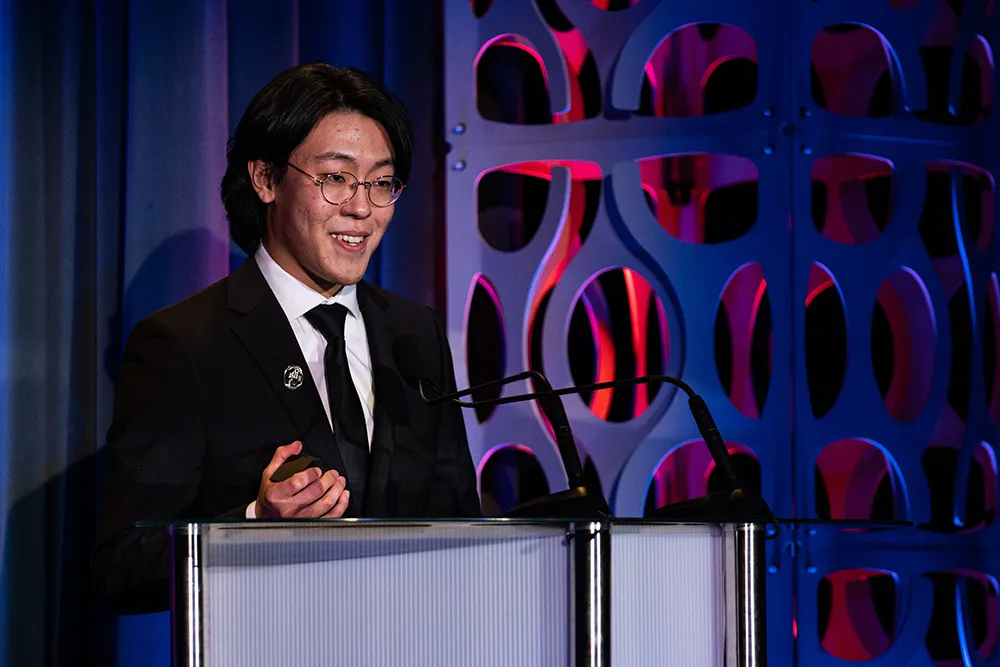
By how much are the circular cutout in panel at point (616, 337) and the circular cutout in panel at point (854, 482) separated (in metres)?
0.47

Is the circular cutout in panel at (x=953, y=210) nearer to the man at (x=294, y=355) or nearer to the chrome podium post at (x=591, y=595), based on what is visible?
the man at (x=294, y=355)

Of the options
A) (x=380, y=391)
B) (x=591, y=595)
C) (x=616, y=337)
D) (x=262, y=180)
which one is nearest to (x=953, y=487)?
(x=616, y=337)

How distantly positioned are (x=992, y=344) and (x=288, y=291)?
5.57 ft

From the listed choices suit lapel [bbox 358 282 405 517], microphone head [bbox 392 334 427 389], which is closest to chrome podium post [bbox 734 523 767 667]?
microphone head [bbox 392 334 427 389]

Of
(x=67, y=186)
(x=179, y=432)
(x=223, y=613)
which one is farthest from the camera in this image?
(x=67, y=186)

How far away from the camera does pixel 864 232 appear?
282 cm

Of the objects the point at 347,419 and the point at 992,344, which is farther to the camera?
the point at 992,344

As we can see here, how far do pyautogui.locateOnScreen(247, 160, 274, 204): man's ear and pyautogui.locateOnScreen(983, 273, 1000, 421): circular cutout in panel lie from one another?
167 cm

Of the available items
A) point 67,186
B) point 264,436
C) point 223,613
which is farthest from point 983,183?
point 223,613

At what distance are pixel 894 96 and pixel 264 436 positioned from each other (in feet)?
5.59

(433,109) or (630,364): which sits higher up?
(433,109)

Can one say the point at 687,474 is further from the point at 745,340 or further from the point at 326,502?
the point at 326,502

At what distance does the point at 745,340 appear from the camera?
108 inches

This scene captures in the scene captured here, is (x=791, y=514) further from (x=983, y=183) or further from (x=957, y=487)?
(x=983, y=183)
